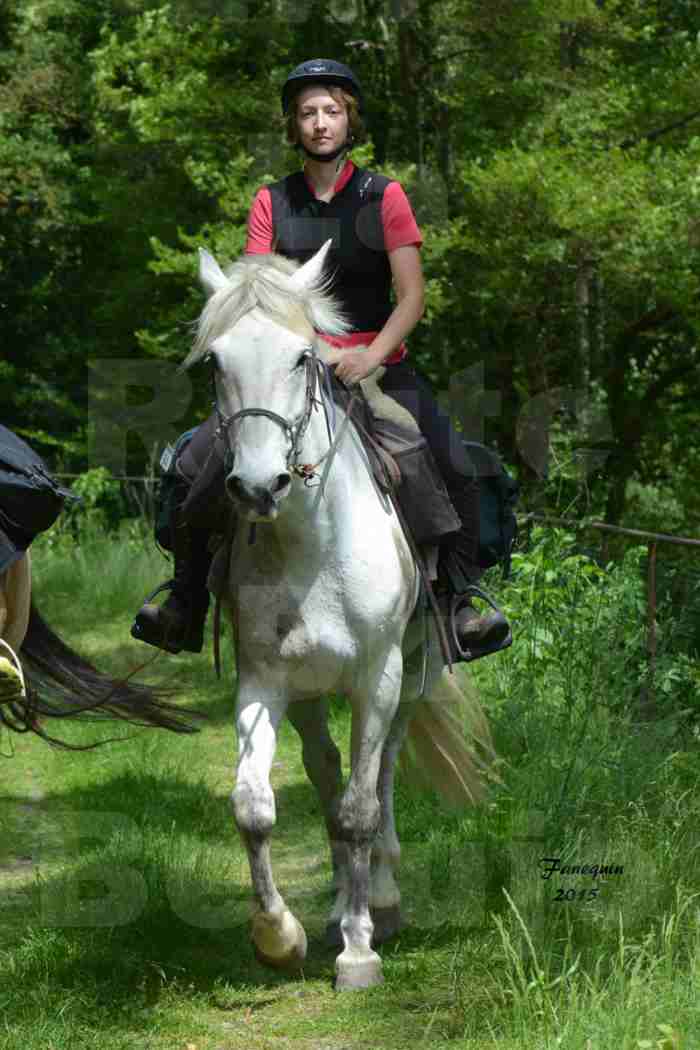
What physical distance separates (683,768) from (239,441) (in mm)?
2784

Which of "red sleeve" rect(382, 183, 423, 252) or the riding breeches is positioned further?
the riding breeches

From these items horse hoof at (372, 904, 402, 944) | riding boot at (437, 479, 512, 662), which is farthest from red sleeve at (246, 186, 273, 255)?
horse hoof at (372, 904, 402, 944)

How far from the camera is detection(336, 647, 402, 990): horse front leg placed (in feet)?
15.5

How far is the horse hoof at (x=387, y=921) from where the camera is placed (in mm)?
5058

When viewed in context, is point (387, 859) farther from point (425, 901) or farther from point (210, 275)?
point (210, 275)

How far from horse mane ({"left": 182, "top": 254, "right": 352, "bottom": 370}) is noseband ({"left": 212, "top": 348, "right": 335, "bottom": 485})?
0.11 metres

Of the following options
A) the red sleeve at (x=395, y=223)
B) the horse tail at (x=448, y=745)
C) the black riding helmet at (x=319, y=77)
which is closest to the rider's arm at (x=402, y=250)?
the red sleeve at (x=395, y=223)

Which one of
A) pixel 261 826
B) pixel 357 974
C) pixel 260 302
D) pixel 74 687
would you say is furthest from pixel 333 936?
pixel 260 302

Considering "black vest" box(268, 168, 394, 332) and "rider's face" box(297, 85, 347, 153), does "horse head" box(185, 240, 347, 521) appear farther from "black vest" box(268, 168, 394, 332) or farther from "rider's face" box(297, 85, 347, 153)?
"rider's face" box(297, 85, 347, 153)

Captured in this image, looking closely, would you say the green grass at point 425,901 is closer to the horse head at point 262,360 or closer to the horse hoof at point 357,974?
the horse hoof at point 357,974

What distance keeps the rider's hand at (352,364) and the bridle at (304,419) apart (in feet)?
0.45

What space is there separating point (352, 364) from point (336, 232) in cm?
52

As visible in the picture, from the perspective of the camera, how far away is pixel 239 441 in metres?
3.99

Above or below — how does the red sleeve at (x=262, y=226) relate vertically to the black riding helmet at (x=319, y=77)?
below
